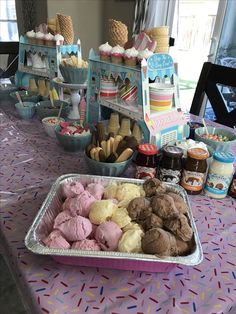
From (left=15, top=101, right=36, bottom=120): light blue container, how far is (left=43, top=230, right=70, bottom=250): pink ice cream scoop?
31.3 inches

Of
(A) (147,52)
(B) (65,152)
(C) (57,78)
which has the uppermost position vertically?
(A) (147,52)

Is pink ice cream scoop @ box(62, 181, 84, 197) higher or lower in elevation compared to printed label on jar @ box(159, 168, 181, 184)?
higher

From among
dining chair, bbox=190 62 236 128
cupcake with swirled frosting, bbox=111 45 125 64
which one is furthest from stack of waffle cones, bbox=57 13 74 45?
dining chair, bbox=190 62 236 128

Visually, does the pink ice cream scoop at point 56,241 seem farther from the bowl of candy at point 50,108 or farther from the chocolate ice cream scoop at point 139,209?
the bowl of candy at point 50,108

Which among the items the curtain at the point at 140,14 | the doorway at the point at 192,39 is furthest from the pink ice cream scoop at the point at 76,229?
the doorway at the point at 192,39

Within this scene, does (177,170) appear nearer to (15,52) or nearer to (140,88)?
(140,88)

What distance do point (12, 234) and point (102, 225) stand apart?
0.65 feet

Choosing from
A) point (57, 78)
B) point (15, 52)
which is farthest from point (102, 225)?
point (15, 52)

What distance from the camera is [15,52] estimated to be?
205 cm

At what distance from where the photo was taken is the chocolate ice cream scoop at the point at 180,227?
19.5 inches

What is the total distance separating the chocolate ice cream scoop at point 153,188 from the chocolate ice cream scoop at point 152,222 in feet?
0.28

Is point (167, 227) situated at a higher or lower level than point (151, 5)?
lower

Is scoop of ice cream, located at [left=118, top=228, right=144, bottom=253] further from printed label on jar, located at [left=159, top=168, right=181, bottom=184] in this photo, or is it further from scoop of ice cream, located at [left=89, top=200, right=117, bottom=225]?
printed label on jar, located at [left=159, top=168, right=181, bottom=184]

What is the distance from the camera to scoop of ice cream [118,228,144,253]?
0.48 m
